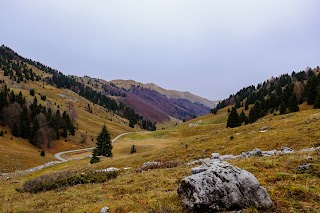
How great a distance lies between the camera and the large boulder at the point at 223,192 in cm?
1098

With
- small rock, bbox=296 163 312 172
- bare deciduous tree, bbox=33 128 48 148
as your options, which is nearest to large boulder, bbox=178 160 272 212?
small rock, bbox=296 163 312 172

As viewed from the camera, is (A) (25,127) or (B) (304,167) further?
(A) (25,127)

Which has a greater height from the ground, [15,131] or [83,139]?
[15,131]

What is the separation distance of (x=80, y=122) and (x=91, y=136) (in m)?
31.9

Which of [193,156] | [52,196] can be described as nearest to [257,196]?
[52,196]

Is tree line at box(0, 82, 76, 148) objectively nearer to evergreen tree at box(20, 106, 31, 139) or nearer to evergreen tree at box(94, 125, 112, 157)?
evergreen tree at box(20, 106, 31, 139)

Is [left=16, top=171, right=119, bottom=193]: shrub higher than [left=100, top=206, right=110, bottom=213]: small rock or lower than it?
lower

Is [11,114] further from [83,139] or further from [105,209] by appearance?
[105,209]

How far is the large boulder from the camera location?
10977 millimetres

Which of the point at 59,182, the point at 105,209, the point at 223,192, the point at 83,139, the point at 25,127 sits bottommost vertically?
the point at 83,139

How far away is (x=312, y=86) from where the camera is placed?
96.8 meters

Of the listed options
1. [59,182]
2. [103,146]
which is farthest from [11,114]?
[59,182]

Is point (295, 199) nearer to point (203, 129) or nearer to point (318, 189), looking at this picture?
point (318, 189)

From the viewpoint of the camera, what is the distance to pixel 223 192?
11180 mm
